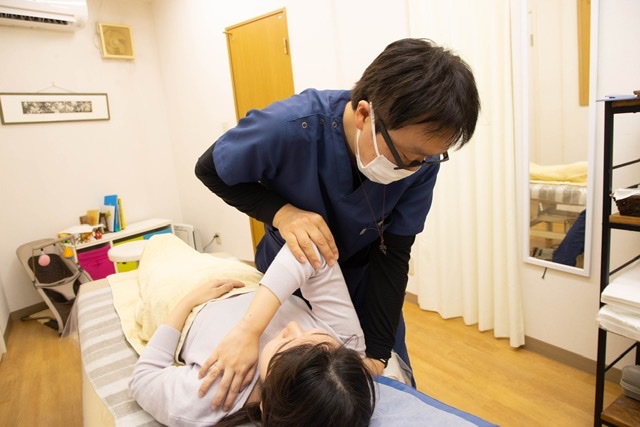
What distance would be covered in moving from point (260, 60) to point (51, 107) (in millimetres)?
1781

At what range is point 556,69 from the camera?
1750mm

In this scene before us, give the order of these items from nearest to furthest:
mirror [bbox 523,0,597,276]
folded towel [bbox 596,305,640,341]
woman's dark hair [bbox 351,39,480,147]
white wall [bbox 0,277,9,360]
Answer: woman's dark hair [bbox 351,39,480,147] < folded towel [bbox 596,305,640,341] < mirror [bbox 523,0,597,276] < white wall [bbox 0,277,9,360]

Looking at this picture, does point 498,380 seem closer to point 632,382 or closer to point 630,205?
point 632,382

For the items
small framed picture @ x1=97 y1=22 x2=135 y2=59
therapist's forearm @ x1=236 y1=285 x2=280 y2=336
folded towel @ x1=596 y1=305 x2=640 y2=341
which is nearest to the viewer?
therapist's forearm @ x1=236 y1=285 x2=280 y2=336

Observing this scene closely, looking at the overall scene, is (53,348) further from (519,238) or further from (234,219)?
(519,238)

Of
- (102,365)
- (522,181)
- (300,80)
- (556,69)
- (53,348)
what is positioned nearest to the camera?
(102,365)

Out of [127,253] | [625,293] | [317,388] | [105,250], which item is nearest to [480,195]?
[625,293]

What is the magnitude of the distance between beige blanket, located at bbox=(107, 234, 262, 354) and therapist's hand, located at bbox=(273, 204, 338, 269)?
0.47 metres

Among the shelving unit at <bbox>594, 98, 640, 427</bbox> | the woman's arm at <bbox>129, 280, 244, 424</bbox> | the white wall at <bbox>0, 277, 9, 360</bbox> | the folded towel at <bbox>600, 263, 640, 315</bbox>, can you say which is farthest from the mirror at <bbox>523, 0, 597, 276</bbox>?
the white wall at <bbox>0, 277, 9, 360</bbox>

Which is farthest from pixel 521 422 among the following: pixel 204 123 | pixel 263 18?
pixel 204 123

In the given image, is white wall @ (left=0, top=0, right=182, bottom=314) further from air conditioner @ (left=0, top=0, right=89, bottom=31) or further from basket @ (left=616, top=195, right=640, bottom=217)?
basket @ (left=616, top=195, right=640, bottom=217)

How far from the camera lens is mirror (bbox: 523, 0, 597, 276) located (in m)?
1.67

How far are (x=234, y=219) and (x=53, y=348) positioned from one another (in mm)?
1640

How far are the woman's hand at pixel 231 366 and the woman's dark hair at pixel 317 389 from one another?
3.9 inches
